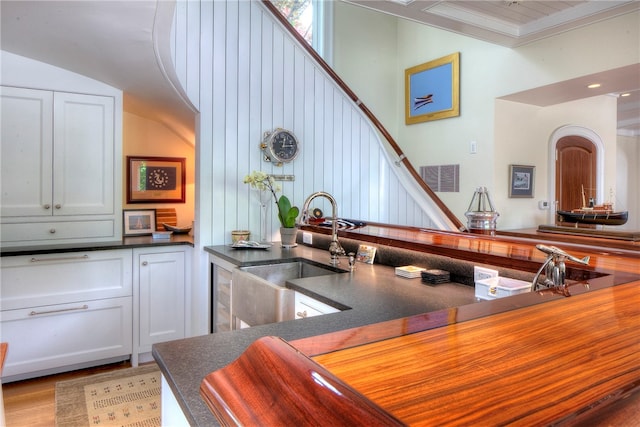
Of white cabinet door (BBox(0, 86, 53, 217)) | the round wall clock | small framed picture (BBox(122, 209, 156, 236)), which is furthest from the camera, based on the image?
small framed picture (BBox(122, 209, 156, 236))

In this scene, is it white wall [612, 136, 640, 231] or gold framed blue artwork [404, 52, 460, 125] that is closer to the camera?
gold framed blue artwork [404, 52, 460, 125]

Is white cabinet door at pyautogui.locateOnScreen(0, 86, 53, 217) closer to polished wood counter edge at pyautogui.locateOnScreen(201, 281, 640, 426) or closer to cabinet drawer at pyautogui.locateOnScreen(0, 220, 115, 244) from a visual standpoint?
cabinet drawer at pyautogui.locateOnScreen(0, 220, 115, 244)

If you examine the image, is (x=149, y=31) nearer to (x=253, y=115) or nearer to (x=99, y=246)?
Answer: (x=253, y=115)

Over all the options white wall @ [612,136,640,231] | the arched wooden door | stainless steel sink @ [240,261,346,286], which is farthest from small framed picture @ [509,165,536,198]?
white wall @ [612,136,640,231]

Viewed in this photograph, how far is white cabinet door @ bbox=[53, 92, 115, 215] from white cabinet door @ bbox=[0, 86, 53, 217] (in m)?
0.05

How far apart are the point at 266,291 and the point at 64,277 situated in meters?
1.68

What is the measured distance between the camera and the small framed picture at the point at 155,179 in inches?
141

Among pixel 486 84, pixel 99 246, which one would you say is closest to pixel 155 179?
pixel 99 246

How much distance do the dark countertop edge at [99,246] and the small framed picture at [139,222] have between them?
130mm

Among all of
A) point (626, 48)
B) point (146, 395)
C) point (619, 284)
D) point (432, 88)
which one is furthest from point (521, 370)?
point (432, 88)

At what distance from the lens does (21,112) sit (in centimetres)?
273

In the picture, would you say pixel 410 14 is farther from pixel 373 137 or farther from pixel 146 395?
pixel 146 395

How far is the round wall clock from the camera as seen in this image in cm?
317

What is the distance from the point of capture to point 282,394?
477 millimetres
